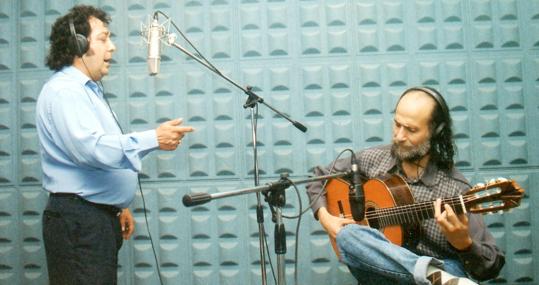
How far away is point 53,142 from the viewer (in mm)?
1981

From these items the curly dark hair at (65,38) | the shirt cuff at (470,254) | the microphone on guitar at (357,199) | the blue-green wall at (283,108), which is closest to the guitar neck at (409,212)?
the shirt cuff at (470,254)

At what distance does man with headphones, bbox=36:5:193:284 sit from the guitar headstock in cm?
113

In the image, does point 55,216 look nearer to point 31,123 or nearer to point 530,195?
point 31,123

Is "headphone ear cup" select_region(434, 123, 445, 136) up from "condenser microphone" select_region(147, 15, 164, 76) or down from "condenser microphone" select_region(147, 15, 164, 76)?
down

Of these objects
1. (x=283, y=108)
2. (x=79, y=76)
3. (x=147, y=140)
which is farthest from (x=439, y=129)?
(x=79, y=76)

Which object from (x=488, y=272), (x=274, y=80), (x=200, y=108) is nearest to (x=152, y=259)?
(x=200, y=108)

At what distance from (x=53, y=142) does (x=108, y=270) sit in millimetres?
589

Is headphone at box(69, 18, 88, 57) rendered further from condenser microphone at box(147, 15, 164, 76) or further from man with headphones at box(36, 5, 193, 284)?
condenser microphone at box(147, 15, 164, 76)

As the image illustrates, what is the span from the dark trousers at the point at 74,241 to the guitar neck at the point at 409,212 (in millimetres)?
1152

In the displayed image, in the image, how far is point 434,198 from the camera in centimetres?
205

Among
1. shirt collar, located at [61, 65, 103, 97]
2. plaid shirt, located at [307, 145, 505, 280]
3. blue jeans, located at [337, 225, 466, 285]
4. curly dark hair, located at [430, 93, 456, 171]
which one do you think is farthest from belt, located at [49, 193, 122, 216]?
curly dark hair, located at [430, 93, 456, 171]

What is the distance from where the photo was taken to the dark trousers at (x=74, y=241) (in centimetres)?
192

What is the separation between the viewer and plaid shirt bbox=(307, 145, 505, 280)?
185 cm

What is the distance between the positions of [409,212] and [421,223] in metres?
0.09
